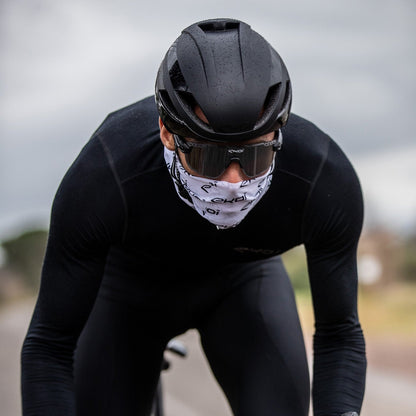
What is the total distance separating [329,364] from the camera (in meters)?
3.12

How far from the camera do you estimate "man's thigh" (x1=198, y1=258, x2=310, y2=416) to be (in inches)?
128

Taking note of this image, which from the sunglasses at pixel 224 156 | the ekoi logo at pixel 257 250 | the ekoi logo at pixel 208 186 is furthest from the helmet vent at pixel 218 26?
the ekoi logo at pixel 257 250

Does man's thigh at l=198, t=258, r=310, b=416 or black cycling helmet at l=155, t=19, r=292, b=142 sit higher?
black cycling helmet at l=155, t=19, r=292, b=142

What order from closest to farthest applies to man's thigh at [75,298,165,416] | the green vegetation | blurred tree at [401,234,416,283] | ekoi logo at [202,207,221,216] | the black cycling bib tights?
ekoi logo at [202,207,221,216]
the black cycling bib tights
man's thigh at [75,298,165,416]
blurred tree at [401,234,416,283]
the green vegetation

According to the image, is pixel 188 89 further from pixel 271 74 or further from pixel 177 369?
pixel 177 369

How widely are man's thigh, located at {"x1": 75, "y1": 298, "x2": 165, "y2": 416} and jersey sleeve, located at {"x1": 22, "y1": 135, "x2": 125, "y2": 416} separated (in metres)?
0.37

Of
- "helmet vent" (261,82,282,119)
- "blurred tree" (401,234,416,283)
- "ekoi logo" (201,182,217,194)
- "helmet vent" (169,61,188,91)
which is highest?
"helmet vent" (169,61,188,91)

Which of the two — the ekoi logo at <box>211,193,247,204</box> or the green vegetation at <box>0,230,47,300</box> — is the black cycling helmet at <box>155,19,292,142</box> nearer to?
the ekoi logo at <box>211,193,247,204</box>

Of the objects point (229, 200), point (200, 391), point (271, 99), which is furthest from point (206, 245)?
point (200, 391)

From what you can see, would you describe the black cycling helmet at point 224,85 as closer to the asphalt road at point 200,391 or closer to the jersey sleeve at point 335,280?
the jersey sleeve at point 335,280

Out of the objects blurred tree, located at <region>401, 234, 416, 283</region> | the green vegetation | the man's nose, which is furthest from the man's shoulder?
the green vegetation

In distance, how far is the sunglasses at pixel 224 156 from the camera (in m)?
2.65

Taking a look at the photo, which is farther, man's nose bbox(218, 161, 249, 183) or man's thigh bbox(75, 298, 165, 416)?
man's thigh bbox(75, 298, 165, 416)

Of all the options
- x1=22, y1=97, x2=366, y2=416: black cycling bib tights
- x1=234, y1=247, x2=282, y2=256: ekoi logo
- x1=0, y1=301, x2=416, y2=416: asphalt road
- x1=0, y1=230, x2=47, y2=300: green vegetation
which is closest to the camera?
x1=22, y1=97, x2=366, y2=416: black cycling bib tights
